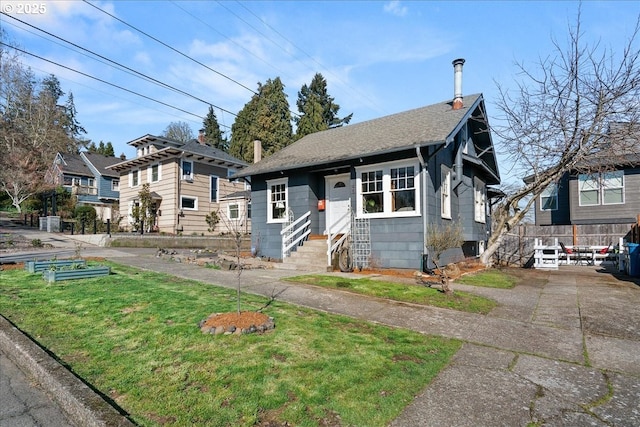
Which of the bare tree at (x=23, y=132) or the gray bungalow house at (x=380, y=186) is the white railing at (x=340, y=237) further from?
the bare tree at (x=23, y=132)

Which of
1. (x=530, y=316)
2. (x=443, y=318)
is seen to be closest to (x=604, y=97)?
(x=530, y=316)

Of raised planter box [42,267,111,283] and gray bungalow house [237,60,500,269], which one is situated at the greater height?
gray bungalow house [237,60,500,269]

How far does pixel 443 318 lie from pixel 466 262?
8.25 meters

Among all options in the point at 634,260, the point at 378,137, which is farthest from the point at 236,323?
the point at 634,260

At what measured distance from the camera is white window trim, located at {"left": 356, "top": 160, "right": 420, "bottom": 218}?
32.1 ft

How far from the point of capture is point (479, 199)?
15.5m

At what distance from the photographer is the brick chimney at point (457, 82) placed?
12125mm

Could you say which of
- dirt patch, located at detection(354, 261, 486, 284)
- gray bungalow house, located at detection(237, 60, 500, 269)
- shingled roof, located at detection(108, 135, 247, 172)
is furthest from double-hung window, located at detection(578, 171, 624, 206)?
shingled roof, located at detection(108, 135, 247, 172)

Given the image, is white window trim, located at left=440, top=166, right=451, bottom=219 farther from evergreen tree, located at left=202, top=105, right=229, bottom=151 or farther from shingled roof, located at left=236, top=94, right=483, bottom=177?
evergreen tree, located at left=202, top=105, right=229, bottom=151

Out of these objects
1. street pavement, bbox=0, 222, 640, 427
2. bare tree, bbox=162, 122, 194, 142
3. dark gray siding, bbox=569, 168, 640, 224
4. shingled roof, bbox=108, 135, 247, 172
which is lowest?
street pavement, bbox=0, 222, 640, 427

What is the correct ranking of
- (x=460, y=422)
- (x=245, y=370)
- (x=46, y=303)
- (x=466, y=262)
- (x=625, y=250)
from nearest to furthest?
1. (x=460, y=422)
2. (x=245, y=370)
3. (x=46, y=303)
4. (x=625, y=250)
5. (x=466, y=262)

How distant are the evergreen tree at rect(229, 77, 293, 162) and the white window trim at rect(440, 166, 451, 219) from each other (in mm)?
27548

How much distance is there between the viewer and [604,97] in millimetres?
10148

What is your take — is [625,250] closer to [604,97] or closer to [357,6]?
[604,97]
